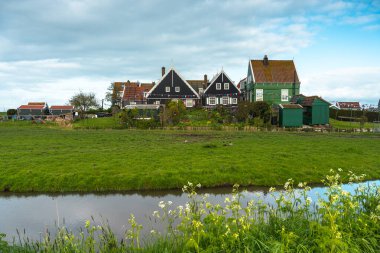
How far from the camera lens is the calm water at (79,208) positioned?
10.2m

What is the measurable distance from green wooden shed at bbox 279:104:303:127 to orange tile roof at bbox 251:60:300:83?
14.5 metres

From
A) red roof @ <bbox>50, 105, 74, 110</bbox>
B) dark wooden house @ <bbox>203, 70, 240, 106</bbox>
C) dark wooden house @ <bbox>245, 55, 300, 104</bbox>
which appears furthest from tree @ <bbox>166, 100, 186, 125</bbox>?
red roof @ <bbox>50, 105, 74, 110</bbox>

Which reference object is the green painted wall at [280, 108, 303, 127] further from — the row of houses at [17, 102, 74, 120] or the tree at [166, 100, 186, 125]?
the row of houses at [17, 102, 74, 120]

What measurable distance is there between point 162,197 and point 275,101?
48.6m

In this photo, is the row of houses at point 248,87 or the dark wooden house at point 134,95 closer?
the row of houses at point 248,87

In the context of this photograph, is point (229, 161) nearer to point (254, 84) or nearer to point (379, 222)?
point (379, 222)

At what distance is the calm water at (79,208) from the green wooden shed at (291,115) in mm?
30299

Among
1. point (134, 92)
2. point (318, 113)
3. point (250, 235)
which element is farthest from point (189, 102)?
point (250, 235)

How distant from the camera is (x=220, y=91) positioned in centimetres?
6103

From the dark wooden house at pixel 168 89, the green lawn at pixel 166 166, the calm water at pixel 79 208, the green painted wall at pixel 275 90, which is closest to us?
the calm water at pixel 79 208

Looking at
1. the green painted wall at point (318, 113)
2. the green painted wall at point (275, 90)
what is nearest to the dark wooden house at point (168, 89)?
the green painted wall at point (275, 90)

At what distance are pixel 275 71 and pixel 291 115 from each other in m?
17.4

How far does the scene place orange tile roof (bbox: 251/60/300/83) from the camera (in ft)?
191

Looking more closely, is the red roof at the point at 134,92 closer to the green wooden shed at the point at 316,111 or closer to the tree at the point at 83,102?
the tree at the point at 83,102
